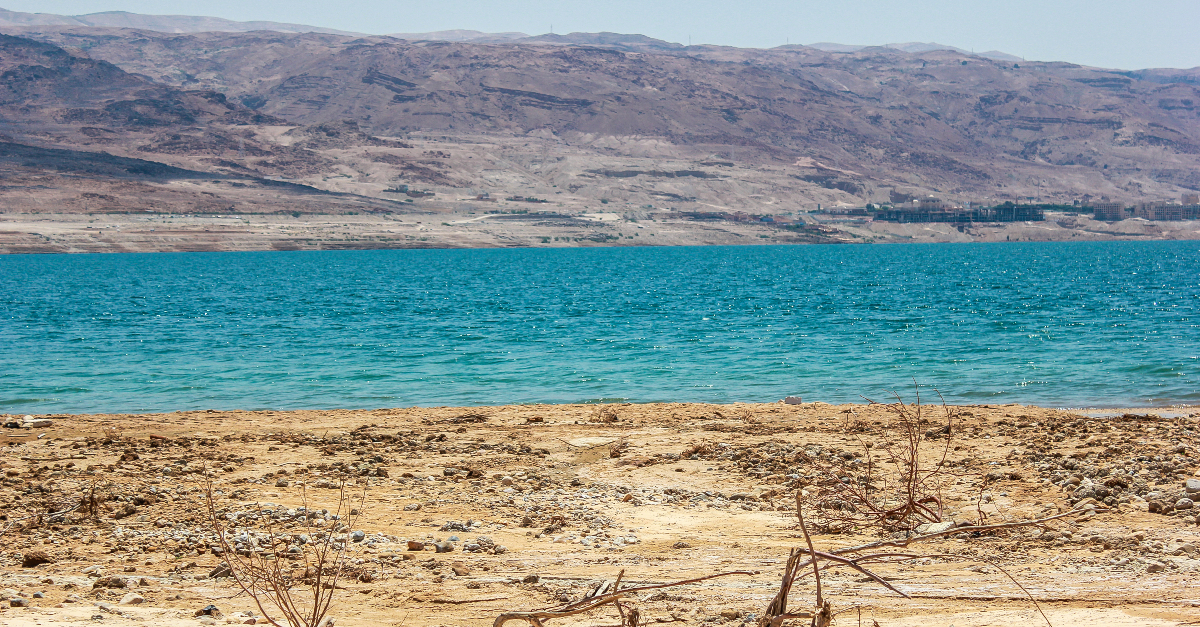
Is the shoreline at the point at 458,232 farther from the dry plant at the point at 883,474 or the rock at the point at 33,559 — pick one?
the rock at the point at 33,559

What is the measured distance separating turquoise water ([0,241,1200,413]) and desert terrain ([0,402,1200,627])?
17.3ft

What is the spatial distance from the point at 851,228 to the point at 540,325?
529 feet

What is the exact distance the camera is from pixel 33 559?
7770 millimetres

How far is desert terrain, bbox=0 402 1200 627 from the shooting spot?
6.80 metres

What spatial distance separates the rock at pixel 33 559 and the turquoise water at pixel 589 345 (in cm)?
1192

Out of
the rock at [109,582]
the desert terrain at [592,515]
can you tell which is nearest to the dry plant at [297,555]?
the desert terrain at [592,515]

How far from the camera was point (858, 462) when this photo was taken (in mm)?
11500

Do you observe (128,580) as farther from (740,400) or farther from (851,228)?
(851,228)

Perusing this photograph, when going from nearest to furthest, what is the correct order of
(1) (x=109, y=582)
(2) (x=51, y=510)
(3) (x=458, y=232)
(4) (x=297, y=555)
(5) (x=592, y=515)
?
(1) (x=109, y=582), (4) (x=297, y=555), (2) (x=51, y=510), (5) (x=592, y=515), (3) (x=458, y=232)

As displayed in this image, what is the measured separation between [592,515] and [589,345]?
2002cm

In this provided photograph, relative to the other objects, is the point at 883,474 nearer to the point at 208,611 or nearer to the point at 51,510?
the point at 208,611

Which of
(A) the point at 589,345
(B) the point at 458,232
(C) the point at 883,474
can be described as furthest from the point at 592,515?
(B) the point at 458,232

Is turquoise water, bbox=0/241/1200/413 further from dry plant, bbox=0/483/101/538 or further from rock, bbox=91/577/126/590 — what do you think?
rock, bbox=91/577/126/590

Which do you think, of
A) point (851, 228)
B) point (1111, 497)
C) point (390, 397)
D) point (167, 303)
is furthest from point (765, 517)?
point (851, 228)
